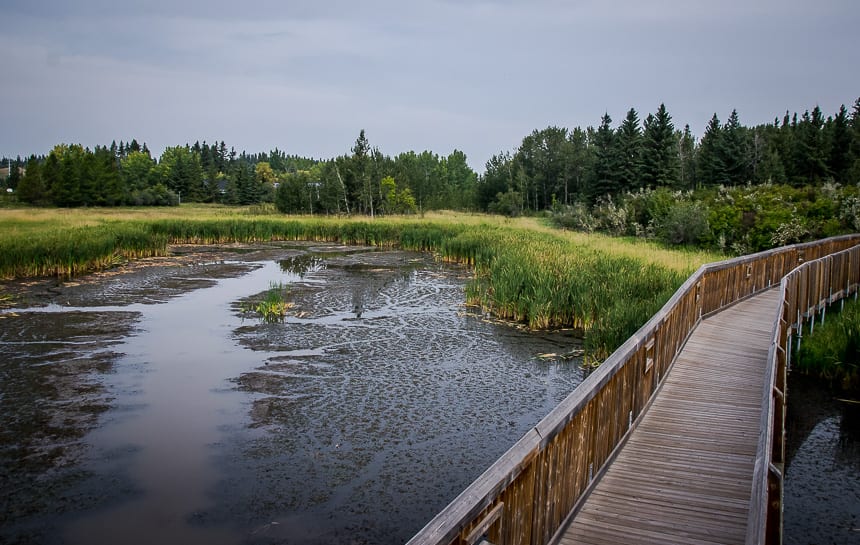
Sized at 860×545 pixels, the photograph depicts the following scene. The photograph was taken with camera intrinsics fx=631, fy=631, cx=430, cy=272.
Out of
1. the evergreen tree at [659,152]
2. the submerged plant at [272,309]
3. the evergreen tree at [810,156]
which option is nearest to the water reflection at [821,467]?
the submerged plant at [272,309]

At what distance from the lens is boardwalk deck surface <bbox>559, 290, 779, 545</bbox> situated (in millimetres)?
3930

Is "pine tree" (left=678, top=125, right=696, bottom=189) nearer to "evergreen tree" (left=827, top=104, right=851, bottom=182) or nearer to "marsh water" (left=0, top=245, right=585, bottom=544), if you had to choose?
"evergreen tree" (left=827, top=104, right=851, bottom=182)

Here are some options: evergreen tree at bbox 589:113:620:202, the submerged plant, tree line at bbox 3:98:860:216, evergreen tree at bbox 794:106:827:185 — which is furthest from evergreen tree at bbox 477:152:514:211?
the submerged plant

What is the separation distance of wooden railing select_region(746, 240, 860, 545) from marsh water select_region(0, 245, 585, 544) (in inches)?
112

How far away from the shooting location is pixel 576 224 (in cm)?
3744

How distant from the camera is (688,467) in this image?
4.85 m

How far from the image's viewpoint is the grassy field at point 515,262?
42.1 feet

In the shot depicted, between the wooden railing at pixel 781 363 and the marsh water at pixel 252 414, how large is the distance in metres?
2.84

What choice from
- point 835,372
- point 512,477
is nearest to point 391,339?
point 835,372

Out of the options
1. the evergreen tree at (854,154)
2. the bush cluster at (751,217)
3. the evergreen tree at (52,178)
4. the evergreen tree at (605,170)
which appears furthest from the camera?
the evergreen tree at (52,178)

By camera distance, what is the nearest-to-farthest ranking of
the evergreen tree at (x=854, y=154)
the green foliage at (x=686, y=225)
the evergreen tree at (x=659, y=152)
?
1. the green foliage at (x=686, y=225)
2. the evergreen tree at (x=854, y=154)
3. the evergreen tree at (x=659, y=152)

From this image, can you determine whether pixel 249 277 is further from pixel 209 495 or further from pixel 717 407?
pixel 717 407

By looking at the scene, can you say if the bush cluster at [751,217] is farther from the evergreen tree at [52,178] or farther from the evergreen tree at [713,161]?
the evergreen tree at [52,178]

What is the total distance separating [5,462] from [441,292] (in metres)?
12.2
